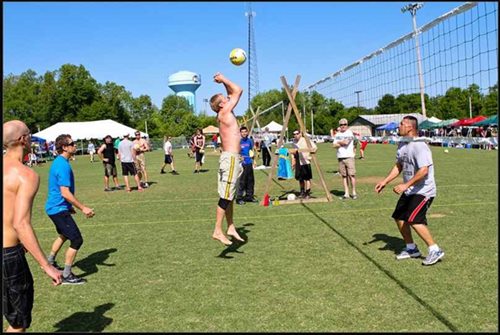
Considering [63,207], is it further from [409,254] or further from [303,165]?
[303,165]

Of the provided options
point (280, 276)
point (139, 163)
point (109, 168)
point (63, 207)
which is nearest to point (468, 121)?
point (139, 163)

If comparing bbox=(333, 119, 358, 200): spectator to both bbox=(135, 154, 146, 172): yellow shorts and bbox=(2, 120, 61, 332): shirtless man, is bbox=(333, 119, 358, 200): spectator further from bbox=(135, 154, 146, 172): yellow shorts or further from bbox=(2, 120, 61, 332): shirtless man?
bbox=(2, 120, 61, 332): shirtless man

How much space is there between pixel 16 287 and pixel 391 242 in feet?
16.7

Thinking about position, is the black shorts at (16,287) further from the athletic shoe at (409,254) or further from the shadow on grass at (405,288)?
the athletic shoe at (409,254)

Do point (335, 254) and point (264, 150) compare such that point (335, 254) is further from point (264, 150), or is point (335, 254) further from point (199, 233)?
point (264, 150)

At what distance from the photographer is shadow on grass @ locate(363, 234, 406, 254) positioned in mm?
6555

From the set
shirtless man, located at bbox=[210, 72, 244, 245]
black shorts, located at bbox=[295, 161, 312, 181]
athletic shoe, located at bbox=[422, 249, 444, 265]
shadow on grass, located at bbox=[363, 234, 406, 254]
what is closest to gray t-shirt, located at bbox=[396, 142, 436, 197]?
athletic shoe, located at bbox=[422, 249, 444, 265]

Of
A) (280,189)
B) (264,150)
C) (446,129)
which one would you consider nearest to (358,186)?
(280,189)

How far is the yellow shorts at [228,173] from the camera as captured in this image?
20.1 feet

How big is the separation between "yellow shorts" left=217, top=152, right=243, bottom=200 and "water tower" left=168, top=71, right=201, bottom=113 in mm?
109512

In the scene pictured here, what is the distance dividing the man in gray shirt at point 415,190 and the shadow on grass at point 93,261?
3.77 meters

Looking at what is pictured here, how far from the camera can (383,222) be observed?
8367mm

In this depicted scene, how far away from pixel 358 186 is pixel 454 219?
5.25 metres

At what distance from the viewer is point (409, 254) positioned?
604 centimetres
